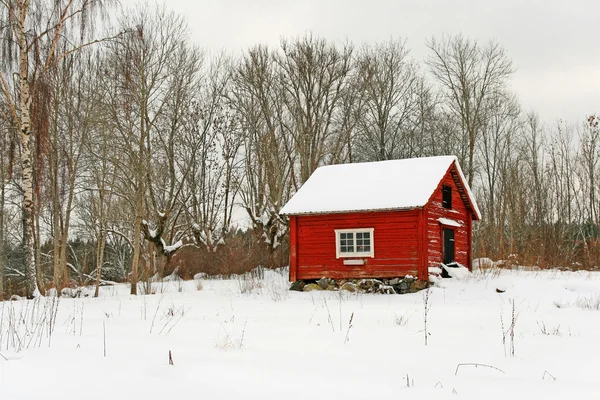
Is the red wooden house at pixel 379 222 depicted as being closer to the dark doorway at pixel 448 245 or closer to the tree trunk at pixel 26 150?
the dark doorway at pixel 448 245

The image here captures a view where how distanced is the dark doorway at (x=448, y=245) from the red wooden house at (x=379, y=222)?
39 millimetres

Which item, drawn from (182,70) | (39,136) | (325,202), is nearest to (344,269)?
(325,202)

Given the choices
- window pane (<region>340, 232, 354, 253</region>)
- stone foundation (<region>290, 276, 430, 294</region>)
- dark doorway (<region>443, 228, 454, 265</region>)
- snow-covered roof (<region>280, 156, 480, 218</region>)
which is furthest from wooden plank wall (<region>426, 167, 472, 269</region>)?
window pane (<region>340, 232, 354, 253</region>)

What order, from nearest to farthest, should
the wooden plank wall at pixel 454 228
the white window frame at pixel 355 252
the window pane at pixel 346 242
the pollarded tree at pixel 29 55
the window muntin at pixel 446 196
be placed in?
1. the pollarded tree at pixel 29 55
2. the white window frame at pixel 355 252
3. the wooden plank wall at pixel 454 228
4. the window pane at pixel 346 242
5. the window muntin at pixel 446 196

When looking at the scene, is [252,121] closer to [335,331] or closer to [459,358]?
[335,331]

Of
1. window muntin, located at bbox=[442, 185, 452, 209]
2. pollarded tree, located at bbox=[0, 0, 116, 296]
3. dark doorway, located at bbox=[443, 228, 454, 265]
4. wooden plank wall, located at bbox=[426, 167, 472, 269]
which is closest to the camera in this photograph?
pollarded tree, located at bbox=[0, 0, 116, 296]

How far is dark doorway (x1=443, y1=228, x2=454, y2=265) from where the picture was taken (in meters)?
22.0

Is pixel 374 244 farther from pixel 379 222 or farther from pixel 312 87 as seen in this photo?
pixel 312 87

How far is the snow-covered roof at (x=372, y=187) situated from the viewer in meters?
20.0

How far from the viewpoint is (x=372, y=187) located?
21484mm

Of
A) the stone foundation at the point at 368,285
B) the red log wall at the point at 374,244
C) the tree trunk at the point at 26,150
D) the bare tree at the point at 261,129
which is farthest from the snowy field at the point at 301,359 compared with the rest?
the bare tree at the point at 261,129

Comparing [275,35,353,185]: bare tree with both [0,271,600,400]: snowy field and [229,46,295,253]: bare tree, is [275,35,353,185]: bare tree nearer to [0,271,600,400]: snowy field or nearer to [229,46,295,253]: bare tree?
[229,46,295,253]: bare tree

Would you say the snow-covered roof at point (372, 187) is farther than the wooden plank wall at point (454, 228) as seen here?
No

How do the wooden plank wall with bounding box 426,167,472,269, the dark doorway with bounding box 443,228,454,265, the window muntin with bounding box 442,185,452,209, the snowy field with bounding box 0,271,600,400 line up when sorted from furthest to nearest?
the window muntin with bounding box 442,185,452,209 < the dark doorway with bounding box 443,228,454,265 < the wooden plank wall with bounding box 426,167,472,269 < the snowy field with bounding box 0,271,600,400
